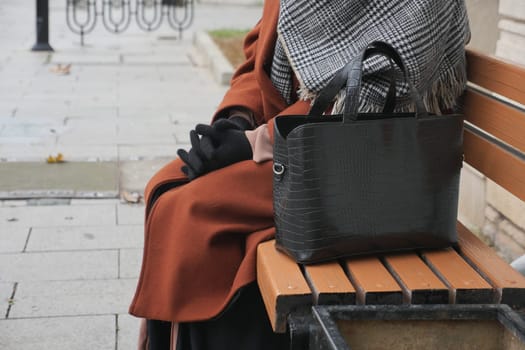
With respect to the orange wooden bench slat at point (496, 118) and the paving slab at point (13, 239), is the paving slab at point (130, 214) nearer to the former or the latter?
the paving slab at point (13, 239)

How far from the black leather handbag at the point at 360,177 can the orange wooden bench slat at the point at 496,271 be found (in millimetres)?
113

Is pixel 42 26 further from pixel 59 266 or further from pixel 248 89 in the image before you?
pixel 248 89

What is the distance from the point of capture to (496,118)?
8.75 ft

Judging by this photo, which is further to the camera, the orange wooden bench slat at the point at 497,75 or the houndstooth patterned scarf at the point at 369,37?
the orange wooden bench slat at the point at 497,75

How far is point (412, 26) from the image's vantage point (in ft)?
7.85

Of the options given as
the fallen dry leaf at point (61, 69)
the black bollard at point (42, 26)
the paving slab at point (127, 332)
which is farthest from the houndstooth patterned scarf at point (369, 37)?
the black bollard at point (42, 26)

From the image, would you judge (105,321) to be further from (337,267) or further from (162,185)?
(337,267)

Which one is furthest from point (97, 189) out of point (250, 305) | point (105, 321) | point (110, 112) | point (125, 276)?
point (250, 305)

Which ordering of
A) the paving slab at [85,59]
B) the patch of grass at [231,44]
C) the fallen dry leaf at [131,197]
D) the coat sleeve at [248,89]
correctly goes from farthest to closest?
1. the paving slab at [85,59]
2. the patch of grass at [231,44]
3. the fallen dry leaf at [131,197]
4. the coat sleeve at [248,89]

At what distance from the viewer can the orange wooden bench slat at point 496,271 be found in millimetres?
2180

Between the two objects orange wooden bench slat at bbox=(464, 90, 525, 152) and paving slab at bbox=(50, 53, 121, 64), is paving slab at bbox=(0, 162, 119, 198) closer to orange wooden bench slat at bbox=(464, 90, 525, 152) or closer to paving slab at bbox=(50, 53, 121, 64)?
orange wooden bench slat at bbox=(464, 90, 525, 152)

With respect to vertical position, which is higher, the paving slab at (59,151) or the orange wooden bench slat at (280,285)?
the orange wooden bench slat at (280,285)

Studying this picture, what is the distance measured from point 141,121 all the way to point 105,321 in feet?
11.9

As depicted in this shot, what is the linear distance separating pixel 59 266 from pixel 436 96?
2073mm
